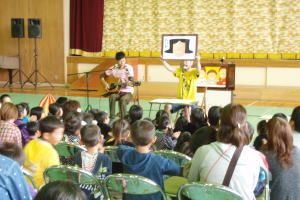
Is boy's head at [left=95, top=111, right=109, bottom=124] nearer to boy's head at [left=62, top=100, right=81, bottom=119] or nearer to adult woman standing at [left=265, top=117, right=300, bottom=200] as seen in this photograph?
boy's head at [left=62, top=100, right=81, bottom=119]

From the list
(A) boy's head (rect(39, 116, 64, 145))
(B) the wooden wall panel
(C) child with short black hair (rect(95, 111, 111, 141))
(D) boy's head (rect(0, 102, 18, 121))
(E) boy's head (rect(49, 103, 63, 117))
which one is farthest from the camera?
(B) the wooden wall panel

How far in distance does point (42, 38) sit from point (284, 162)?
11.5 m

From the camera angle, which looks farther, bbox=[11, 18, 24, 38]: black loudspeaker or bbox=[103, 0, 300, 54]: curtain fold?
bbox=[11, 18, 24, 38]: black loudspeaker


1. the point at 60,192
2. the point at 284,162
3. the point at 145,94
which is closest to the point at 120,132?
the point at 284,162

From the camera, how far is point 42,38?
517 inches

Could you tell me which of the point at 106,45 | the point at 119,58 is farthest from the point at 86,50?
the point at 119,58

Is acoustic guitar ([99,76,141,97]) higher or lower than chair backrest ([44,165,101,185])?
higher

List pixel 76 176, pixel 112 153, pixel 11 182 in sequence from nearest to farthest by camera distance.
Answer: pixel 11 182
pixel 76 176
pixel 112 153

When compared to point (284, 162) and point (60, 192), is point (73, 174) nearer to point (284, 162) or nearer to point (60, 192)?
point (60, 192)

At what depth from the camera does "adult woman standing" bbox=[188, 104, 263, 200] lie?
2412mm

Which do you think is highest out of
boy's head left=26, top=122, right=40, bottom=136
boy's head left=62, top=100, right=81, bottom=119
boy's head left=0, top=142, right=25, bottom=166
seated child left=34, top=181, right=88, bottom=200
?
seated child left=34, top=181, right=88, bottom=200

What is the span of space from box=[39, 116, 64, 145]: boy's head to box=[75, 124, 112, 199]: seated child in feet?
0.93

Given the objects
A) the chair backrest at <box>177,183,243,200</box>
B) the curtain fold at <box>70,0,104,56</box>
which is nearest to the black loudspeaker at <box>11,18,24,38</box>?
the curtain fold at <box>70,0,104,56</box>

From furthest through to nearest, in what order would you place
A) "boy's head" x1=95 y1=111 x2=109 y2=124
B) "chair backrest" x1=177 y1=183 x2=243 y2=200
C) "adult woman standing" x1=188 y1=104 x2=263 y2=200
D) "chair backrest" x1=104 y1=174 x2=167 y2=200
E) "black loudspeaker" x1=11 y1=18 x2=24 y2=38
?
"black loudspeaker" x1=11 y1=18 x2=24 y2=38, "boy's head" x1=95 y1=111 x2=109 y2=124, "adult woman standing" x1=188 y1=104 x2=263 y2=200, "chair backrest" x1=104 y1=174 x2=167 y2=200, "chair backrest" x1=177 y1=183 x2=243 y2=200
